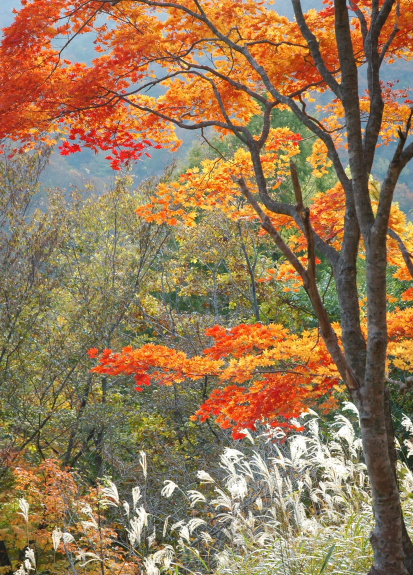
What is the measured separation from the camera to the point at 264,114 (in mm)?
3293

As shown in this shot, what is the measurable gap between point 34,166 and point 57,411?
10.3 feet

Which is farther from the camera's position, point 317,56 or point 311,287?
point 317,56

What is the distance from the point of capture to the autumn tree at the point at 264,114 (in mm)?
2307

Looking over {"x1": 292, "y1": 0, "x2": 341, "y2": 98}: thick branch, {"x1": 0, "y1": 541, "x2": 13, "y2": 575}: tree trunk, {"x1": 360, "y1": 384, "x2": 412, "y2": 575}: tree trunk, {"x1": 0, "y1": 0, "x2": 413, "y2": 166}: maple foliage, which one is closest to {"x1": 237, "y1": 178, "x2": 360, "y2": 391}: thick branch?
{"x1": 360, "y1": 384, "x2": 412, "y2": 575}: tree trunk

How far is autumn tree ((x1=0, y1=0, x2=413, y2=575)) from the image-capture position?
231 cm

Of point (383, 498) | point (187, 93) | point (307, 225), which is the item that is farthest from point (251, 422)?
point (187, 93)

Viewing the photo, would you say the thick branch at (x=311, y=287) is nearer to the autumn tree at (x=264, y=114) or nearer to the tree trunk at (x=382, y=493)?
the autumn tree at (x=264, y=114)

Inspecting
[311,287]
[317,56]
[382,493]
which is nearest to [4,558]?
[382,493]

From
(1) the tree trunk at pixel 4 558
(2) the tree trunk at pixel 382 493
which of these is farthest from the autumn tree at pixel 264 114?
(1) the tree trunk at pixel 4 558

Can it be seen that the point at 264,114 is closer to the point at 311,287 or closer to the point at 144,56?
the point at 144,56

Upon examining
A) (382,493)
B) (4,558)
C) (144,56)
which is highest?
(144,56)

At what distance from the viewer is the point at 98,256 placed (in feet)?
28.7

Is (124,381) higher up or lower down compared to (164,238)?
lower down

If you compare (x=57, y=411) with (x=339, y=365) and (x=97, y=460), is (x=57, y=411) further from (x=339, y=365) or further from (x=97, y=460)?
(x=339, y=365)
